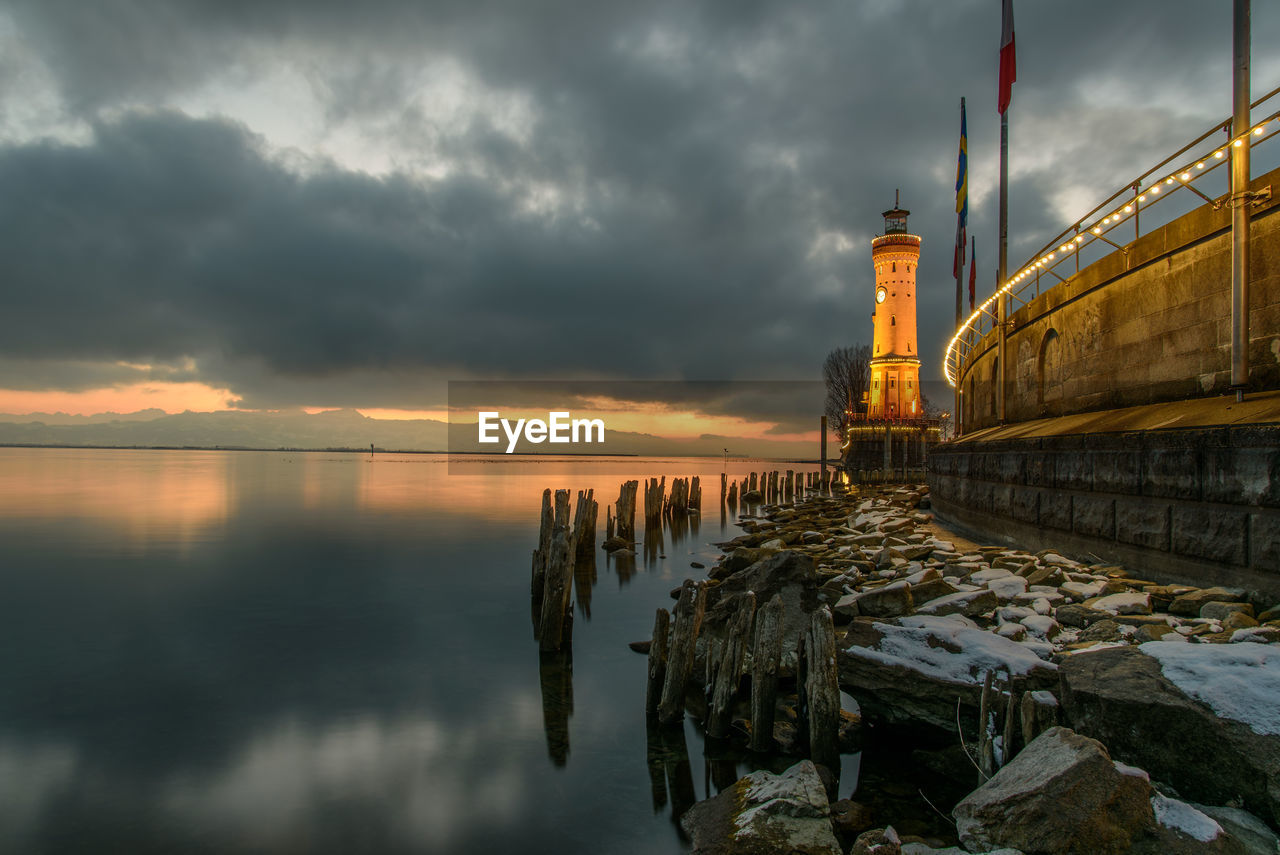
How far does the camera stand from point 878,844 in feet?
13.4

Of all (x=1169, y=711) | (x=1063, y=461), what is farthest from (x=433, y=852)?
(x=1063, y=461)

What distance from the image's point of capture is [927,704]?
5828 mm

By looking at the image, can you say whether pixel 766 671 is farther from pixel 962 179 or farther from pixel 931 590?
pixel 962 179

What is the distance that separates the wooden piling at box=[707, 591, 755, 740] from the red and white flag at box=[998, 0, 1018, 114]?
1669 cm

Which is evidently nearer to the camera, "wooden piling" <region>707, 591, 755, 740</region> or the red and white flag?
"wooden piling" <region>707, 591, 755, 740</region>

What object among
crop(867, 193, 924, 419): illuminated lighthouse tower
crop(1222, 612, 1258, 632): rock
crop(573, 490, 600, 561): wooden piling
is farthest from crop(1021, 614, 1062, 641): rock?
crop(867, 193, 924, 419): illuminated lighthouse tower

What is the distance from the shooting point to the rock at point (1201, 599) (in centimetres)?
646

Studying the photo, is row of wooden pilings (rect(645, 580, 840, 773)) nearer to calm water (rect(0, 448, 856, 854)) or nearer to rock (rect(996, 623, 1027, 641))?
calm water (rect(0, 448, 856, 854))

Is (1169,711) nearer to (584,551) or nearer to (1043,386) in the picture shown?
(1043,386)

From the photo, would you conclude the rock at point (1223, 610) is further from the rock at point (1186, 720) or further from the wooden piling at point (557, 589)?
the wooden piling at point (557, 589)

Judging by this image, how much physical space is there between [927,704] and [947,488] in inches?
576

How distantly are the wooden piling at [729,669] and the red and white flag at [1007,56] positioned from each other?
16.7 m

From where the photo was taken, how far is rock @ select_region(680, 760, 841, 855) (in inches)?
172

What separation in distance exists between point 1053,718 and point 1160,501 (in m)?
4.62
